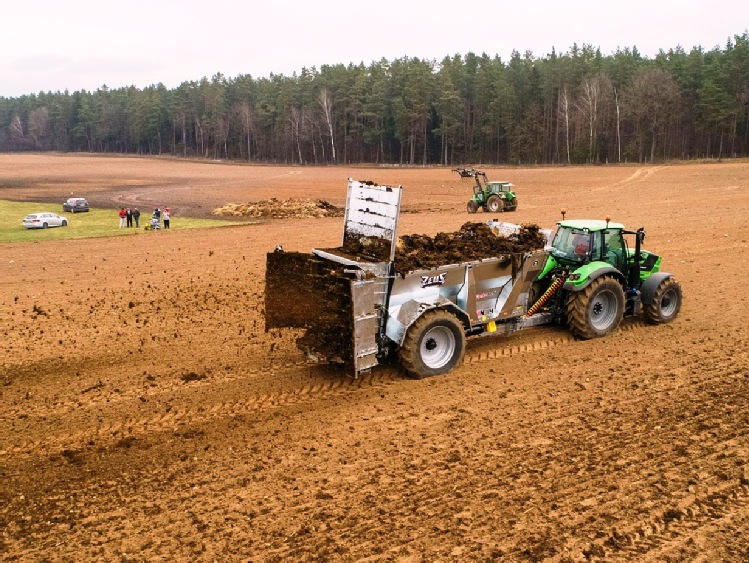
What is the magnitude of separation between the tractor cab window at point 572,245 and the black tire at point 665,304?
1638mm

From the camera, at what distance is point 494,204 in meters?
34.7

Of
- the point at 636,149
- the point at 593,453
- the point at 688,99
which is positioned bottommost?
the point at 593,453

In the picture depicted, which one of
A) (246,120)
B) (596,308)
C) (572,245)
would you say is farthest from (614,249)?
(246,120)

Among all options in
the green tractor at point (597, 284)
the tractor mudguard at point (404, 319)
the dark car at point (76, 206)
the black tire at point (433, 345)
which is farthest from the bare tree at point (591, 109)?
the tractor mudguard at point (404, 319)

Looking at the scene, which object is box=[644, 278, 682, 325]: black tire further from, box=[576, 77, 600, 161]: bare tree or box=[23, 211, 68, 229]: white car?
box=[576, 77, 600, 161]: bare tree

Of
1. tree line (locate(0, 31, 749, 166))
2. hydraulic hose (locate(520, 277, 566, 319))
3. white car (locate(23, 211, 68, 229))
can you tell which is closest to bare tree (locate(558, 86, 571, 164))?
tree line (locate(0, 31, 749, 166))

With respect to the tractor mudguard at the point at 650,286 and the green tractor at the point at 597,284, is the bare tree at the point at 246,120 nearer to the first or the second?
the green tractor at the point at 597,284

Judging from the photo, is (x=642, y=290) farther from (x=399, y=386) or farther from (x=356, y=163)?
(x=356, y=163)

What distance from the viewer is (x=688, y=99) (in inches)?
2842

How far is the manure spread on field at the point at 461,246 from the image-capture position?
33.5 ft

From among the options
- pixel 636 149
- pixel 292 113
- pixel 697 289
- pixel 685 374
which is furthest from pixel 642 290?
pixel 292 113

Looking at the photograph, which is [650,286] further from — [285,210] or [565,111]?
[565,111]

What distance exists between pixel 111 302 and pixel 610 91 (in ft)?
233

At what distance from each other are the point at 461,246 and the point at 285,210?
24.7 metres
